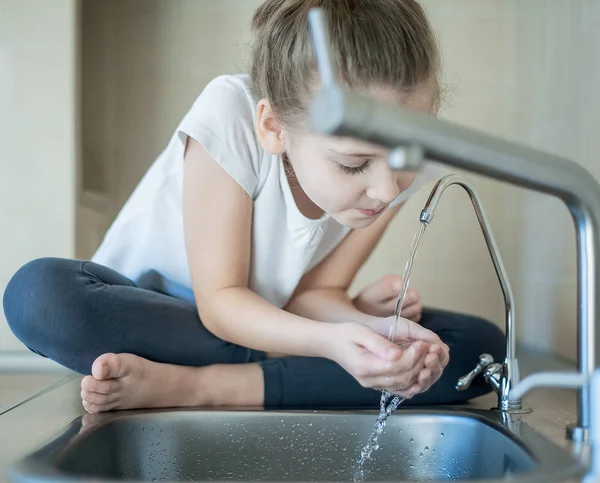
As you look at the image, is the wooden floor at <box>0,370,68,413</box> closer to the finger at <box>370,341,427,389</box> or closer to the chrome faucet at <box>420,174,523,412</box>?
the finger at <box>370,341,427,389</box>

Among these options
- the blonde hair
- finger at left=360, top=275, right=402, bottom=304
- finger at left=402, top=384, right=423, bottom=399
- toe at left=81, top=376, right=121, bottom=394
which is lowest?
toe at left=81, top=376, right=121, bottom=394

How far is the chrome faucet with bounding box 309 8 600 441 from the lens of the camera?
48 centimetres

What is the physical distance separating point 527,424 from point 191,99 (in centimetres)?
169

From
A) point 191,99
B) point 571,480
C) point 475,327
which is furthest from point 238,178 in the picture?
point 191,99

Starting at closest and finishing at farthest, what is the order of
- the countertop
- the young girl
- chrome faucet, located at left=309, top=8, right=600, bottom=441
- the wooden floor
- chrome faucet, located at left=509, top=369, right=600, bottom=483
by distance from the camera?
chrome faucet, located at left=309, top=8, right=600, bottom=441, chrome faucet, located at left=509, top=369, right=600, bottom=483, the countertop, the young girl, the wooden floor

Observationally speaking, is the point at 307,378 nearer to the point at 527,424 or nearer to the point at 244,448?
the point at 244,448

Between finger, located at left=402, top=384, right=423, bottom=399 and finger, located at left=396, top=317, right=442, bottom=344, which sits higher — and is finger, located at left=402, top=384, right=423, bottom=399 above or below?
below

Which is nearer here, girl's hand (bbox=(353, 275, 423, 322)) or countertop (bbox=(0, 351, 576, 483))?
countertop (bbox=(0, 351, 576, 483))

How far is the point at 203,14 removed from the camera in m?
2.37

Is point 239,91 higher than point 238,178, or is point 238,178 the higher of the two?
point 239,91

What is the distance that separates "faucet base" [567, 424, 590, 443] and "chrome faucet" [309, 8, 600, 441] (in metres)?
0.03

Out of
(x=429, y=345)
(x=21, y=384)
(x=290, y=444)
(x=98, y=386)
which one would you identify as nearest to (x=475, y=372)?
(x=429, y=345)

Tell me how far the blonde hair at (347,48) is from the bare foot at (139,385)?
0.37 meters

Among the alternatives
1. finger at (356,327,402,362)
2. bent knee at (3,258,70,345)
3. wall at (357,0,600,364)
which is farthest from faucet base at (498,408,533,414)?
wall at (357,0,600,364)
